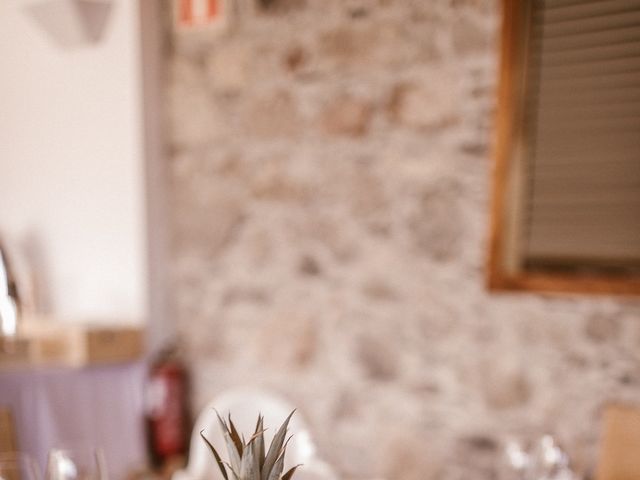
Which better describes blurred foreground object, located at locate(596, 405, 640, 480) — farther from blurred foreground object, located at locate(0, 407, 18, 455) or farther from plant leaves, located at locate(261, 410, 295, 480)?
blurred foreground object, located at locate(0, 407, 18, 455)

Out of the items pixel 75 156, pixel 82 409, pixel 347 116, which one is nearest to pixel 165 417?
pixel 82 409

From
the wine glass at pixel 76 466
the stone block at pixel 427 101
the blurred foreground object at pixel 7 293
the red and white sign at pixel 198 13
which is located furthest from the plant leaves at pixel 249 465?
the red and white sign at pixel 198 13

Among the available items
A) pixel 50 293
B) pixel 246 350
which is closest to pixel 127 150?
pixel 50 293

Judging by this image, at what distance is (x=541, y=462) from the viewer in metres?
1.73

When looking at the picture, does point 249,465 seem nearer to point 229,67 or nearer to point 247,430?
point 247,430

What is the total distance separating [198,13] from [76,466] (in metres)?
2.07

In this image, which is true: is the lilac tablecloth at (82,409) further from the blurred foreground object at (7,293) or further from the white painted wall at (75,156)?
the blurred foreground object at (7,293)

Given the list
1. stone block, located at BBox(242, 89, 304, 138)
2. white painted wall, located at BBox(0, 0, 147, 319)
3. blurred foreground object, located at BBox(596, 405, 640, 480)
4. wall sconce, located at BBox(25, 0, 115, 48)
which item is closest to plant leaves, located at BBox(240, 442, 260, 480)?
blurred foreground object, located at BBox(596, 405, 640, 480)

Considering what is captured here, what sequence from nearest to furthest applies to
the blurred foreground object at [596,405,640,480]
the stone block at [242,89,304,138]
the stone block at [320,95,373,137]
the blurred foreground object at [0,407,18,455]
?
the blurred foreground object at [596,405,640,480]
the blurred foreground object at [0,407,18,455]
the stone block at [320,95,373,137]
the stone block at [242,89,304,138]

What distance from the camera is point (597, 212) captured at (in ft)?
6.86

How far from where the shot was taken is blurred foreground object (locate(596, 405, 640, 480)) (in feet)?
6.43

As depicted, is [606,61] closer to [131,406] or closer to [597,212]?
[597,212]

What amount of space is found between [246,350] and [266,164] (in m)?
0.79

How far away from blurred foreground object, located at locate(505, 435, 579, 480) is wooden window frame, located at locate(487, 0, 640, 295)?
565 millimetres
